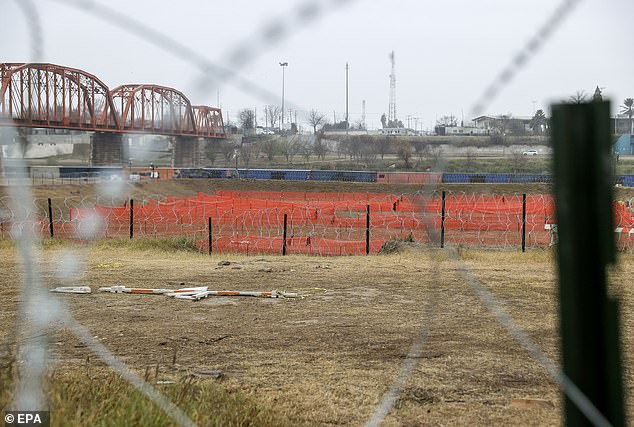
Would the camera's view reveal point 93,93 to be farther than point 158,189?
No

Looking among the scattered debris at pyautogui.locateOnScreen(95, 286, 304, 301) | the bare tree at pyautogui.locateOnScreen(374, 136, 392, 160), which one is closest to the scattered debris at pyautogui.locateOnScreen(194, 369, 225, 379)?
the bare tree at pyautogui.locateOnScreen(374, 136, 392, 160)

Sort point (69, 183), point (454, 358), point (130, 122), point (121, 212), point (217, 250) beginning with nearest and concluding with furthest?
point (130, 122)
point (454, 358)
point (217, 250)
point (121, 212)
point (69, 183)

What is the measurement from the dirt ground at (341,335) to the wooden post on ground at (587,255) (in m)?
0.76

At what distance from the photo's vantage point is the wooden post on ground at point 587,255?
2098mm

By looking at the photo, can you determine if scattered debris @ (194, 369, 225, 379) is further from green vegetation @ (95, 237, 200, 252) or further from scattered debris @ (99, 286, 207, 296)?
green vegetation @ (95, 237, 200, 252)

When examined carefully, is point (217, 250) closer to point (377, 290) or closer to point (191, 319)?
point (377, 290)

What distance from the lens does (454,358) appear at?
787 cm

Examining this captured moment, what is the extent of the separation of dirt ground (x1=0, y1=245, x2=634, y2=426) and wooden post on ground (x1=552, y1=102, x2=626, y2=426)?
756mm

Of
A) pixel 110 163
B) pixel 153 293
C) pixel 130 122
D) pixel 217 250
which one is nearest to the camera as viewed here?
pixel 130 122

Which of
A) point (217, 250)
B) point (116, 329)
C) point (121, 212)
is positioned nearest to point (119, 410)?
point (116, 329)

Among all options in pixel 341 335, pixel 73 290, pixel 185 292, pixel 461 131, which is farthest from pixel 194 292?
pixel 461 131

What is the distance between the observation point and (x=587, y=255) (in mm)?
Answer: 2195

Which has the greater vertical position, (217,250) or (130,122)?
(130,122)

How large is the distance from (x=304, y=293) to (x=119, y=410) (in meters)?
7.86
